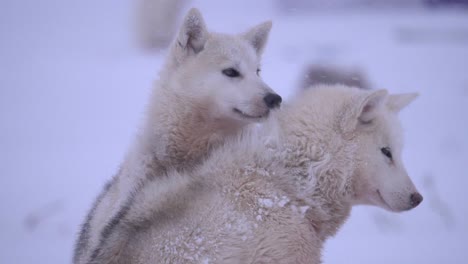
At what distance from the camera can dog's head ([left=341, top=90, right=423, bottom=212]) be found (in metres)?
3.71

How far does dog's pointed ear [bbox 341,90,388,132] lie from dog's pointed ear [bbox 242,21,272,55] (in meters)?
2.18

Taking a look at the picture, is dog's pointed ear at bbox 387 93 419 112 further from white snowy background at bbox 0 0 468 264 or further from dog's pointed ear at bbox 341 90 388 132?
white snowy background at bbox 0 0 468 264

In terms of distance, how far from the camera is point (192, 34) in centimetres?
538

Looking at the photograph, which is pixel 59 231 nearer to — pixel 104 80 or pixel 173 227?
pixel 173 227

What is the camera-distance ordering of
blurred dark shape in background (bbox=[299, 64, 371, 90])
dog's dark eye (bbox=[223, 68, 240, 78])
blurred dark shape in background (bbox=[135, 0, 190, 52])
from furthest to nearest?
blurred dark shape in background (bbox=[135, 0, 190, 52]) < blurred dark shape in background (bbox=[299, 64, 371, 90]) < dog's dark eye (bbox=[223, 68, 240, 78])

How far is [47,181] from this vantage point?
30.1 feet

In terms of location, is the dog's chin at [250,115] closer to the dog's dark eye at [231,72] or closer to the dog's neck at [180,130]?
the dog's neck at [180,130]

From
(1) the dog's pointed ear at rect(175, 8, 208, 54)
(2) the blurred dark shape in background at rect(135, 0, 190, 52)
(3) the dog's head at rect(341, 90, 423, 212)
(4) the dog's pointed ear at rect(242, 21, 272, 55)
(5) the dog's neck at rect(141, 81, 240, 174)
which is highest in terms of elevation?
(3) the dog's head at rect(341, 90, 423, 212)

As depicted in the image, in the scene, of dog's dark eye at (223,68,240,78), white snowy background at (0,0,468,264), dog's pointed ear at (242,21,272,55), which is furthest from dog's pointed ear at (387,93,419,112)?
white snowy background at (0,0,468,264)

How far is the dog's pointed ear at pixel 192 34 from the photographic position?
5.34 metres

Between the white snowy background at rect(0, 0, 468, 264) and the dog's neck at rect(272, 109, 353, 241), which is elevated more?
the dog's neck at rect(272, 109, 353, 241)

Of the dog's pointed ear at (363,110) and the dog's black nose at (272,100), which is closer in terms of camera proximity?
the dog's pointed ear at (363,110)

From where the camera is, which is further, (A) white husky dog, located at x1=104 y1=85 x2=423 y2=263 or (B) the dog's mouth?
(B) the dog's mouth

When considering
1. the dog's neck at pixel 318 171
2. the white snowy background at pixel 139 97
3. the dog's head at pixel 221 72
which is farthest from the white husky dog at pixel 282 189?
the white snowy background at pixel 139 97
